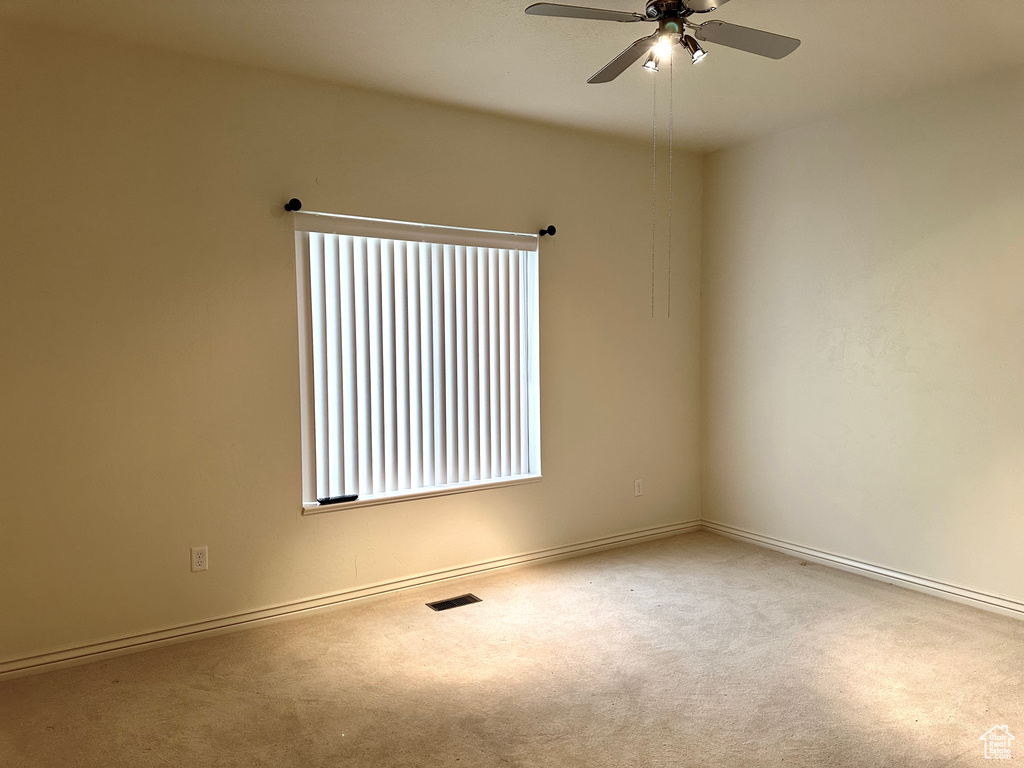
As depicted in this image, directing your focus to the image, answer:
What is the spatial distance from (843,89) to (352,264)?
104 inches

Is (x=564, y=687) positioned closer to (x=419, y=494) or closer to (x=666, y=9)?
(x=419, y=494)

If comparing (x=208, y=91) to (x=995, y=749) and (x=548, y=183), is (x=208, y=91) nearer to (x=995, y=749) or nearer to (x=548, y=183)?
(x=548, y=183)

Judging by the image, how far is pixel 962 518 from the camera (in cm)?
367

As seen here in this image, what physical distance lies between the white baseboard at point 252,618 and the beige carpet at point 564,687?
54 mm

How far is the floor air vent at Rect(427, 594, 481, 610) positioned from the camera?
12.0 ft

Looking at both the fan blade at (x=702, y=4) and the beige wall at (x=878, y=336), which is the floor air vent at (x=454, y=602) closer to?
the beige wall at (x=878, y=336)

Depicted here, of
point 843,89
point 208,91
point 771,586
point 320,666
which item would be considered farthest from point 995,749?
point 208,91

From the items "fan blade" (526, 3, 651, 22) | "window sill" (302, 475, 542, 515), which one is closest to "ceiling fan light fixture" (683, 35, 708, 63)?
"fan blade" (526, 3, 651, 22)

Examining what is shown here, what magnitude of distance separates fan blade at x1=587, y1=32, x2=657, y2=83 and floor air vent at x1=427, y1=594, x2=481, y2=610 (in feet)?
8.17

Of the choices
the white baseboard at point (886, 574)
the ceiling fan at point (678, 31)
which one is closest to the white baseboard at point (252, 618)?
the white baseboard at point (886, 574)

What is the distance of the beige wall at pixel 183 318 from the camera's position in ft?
9.70

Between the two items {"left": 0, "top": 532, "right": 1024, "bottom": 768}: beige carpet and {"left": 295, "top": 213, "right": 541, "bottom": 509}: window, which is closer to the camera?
{"left": 0, "top": 532, "right": 1024, "bottom": 768}: beige carpet

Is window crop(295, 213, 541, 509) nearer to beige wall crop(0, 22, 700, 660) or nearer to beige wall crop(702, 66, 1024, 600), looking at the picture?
beige wall crop(0, 22, 700, 660)

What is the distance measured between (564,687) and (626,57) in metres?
2.30
